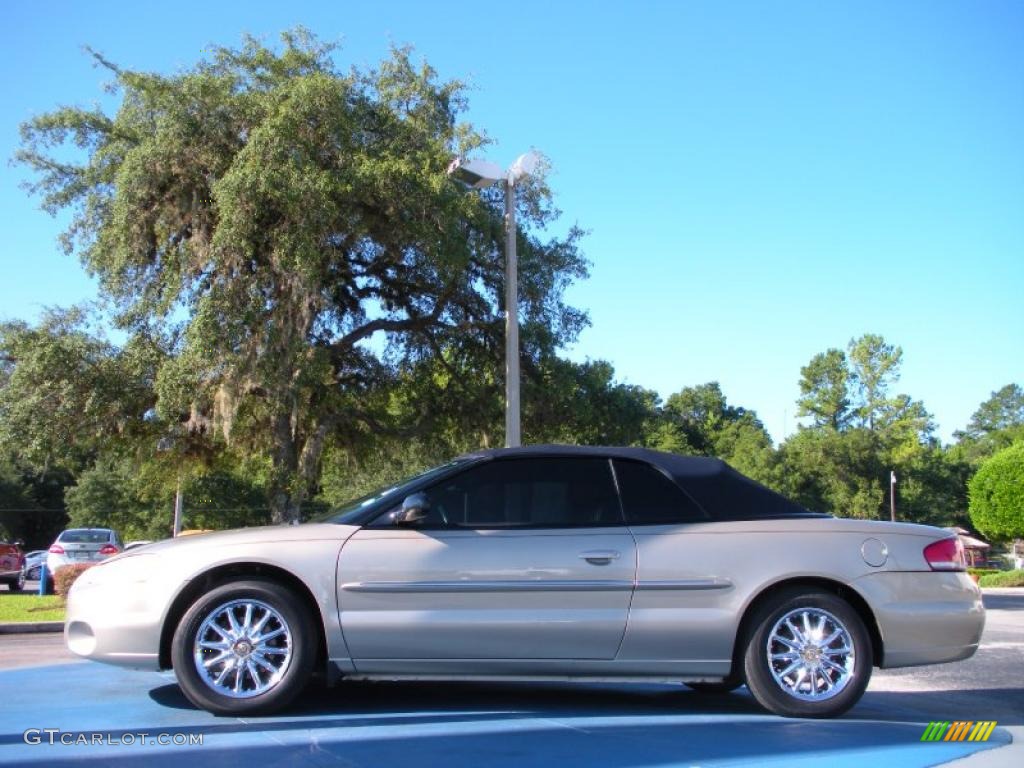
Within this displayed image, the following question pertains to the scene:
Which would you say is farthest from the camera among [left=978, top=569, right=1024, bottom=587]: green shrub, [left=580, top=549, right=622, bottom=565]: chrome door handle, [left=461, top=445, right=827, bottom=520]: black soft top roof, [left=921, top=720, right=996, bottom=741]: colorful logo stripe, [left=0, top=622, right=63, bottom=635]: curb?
[left=978, top=569, right=1024, bottom=587]: green shrub

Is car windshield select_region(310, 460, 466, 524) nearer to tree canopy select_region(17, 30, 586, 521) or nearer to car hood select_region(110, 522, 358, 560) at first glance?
car hood select_region(110, 522, 358, 560)

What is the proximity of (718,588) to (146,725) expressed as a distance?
3.08 m

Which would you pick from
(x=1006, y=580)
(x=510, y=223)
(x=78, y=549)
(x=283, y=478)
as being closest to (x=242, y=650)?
(x=510, y=223)

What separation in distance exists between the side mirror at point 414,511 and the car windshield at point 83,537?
16.7 metres

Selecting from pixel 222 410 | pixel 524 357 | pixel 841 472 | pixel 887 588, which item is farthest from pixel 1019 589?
pixel 841 472

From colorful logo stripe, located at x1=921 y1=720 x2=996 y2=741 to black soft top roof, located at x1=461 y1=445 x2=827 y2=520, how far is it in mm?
1279

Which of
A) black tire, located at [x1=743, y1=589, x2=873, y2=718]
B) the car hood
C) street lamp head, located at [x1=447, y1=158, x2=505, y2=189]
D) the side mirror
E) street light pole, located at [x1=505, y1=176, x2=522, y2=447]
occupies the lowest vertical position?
black tire, located at [x1=743, y1=589, x2=873, y2=718]

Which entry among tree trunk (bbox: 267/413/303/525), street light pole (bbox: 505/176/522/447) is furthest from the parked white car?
street light pole (bbox: 505/176/522/447)

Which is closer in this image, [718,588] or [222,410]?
[718,588]

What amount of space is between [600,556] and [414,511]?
3.43 ft

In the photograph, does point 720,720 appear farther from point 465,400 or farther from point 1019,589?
point 1019,589

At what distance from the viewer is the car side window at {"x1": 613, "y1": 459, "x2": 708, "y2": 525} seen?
213 inches

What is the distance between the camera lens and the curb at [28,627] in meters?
11.4

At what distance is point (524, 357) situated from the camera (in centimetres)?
1834
